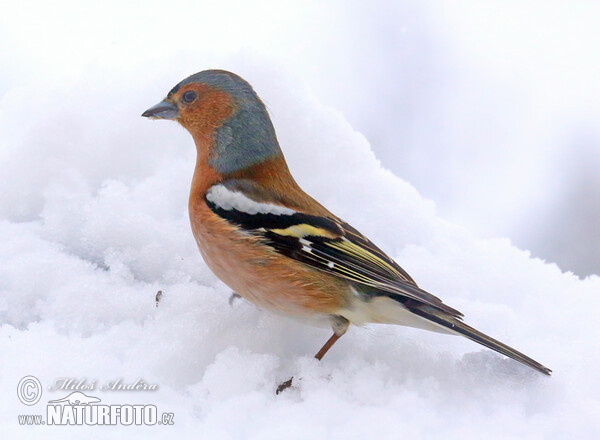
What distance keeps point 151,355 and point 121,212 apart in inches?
46.5

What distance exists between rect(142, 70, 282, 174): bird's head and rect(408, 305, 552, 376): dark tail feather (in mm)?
1155

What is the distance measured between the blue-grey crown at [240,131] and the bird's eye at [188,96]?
0.18ft

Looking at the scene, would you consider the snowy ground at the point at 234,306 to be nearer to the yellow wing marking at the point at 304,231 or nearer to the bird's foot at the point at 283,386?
the bird's foot at the point at 283,386

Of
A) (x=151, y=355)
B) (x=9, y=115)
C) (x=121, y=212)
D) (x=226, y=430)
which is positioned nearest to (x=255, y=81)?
(x=121, y=212)

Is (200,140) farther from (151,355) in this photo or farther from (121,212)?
(151,355)

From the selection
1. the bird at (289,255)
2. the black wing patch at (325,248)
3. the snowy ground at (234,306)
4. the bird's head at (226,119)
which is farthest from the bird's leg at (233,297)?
the bird's head at (226,119)

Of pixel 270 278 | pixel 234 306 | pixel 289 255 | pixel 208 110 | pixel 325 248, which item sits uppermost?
pixel 208 110

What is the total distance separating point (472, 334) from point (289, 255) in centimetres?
88

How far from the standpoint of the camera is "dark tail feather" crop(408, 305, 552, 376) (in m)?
2.77

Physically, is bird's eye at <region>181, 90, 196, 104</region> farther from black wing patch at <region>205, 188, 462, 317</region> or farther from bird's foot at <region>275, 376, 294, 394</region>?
bird's foot at <region>275, 376, 294, 394</region>

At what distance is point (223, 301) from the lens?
10.7 feet

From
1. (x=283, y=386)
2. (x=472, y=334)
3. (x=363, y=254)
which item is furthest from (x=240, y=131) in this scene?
(x=472, y=334)

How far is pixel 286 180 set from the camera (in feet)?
11.1

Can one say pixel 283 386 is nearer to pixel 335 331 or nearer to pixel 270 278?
pixel 335 331
